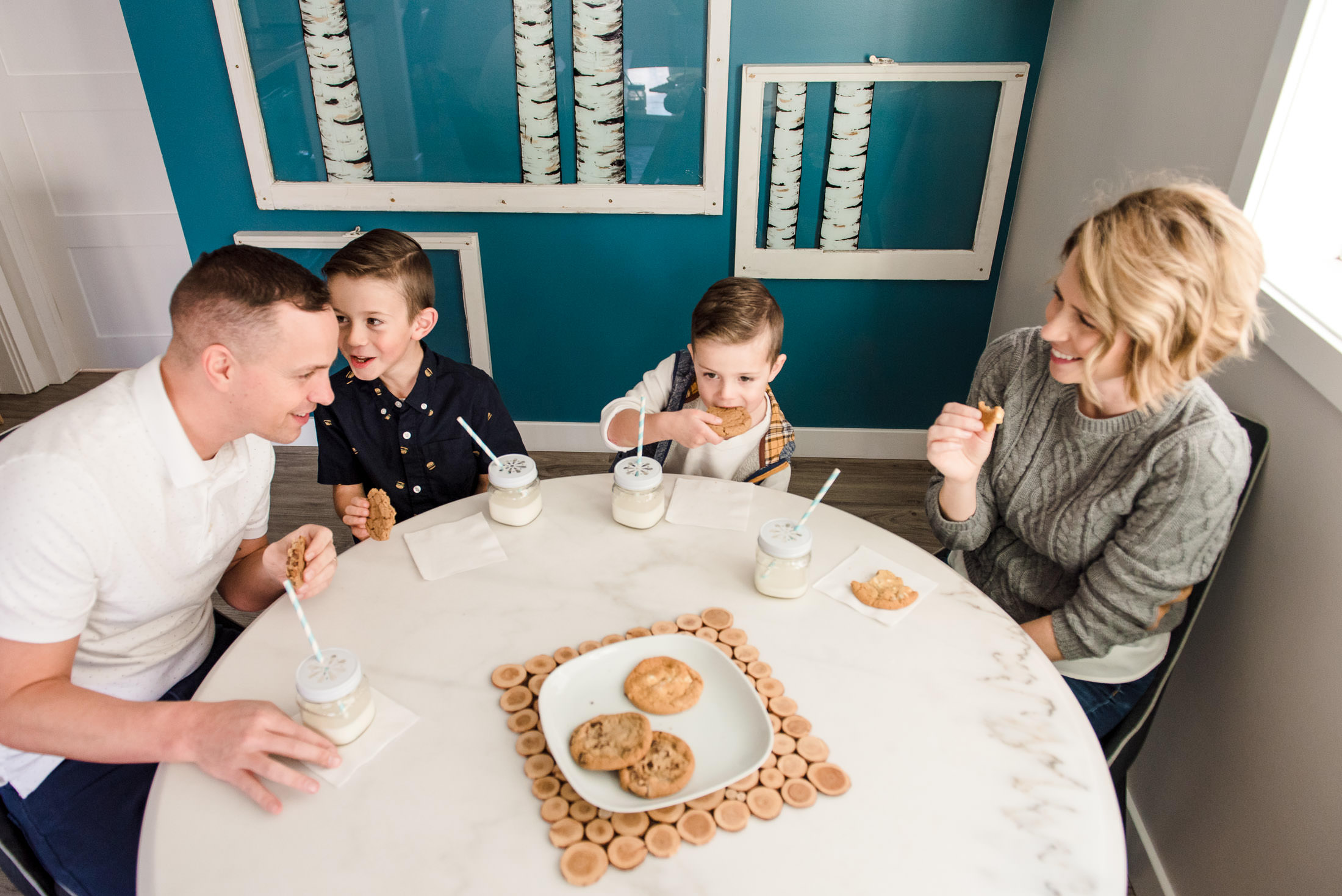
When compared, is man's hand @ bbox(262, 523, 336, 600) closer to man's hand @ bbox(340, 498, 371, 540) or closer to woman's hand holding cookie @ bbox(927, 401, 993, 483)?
man's hand @ bbox(340, 498, 371, 540)

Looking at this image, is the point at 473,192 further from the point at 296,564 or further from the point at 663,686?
the point at 663,686

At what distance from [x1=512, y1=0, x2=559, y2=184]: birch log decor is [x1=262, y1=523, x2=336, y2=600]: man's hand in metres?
1.77

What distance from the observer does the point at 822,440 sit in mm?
3180

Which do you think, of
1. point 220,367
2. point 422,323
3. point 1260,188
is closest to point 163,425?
point 220,367

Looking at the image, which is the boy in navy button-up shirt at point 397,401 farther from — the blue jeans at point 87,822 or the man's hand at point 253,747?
the man's hand at point 253,747

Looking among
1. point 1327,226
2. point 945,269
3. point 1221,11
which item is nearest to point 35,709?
point 1327,226

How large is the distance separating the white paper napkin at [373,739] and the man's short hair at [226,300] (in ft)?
1.89

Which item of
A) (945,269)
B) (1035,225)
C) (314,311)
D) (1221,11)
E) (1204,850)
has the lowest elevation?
(1204,850)

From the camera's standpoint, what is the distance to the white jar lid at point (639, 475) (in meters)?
1.34

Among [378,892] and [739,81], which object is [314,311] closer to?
[378,892]

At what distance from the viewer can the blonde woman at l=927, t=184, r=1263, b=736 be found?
1.13 meters

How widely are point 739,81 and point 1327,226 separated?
5.47 ft

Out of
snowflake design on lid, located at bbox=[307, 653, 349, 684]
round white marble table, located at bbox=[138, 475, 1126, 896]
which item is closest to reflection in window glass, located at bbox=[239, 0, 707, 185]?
round white marble table, located at bbox=[138, 475, 1126, 896]

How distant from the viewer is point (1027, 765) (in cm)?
97
